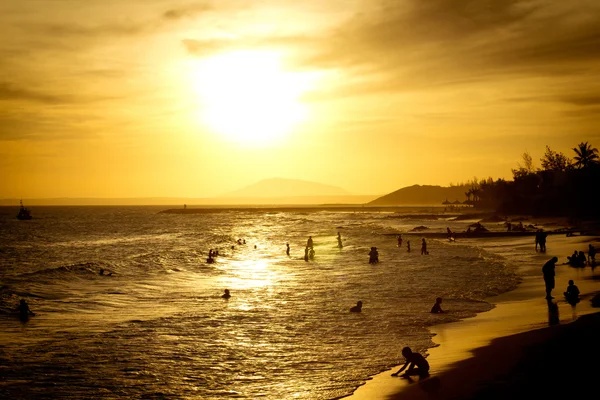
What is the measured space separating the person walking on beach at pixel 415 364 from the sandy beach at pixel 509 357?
0.79ft

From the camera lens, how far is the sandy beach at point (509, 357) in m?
11.4

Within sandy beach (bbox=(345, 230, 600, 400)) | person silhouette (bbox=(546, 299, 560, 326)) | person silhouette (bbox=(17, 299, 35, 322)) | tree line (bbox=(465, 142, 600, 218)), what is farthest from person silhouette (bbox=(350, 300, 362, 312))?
tree line (bbox=(465, 142, 600, 218))

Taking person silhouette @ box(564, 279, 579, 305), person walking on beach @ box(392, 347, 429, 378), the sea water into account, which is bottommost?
the sea water

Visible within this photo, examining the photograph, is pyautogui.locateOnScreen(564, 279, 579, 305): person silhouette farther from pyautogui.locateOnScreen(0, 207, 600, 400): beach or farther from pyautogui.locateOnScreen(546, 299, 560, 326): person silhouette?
pyautogui.locateOnScreen(546, 299, 560, 326): person silhouette

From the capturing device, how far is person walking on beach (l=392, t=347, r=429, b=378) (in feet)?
45.4

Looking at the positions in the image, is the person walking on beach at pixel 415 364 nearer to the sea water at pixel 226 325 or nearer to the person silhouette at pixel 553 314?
the sea water at pixel 226 325

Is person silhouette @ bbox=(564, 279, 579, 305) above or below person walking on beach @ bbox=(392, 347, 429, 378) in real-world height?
above

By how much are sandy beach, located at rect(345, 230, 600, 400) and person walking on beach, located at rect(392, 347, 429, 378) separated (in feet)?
0.79

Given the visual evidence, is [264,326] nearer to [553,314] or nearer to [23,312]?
[553,314]

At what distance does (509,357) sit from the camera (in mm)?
13820

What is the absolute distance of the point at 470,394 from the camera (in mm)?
11414

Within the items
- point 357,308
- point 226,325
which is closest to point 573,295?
point 357,308

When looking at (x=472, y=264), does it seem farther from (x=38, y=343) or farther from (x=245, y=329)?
(x=38, y=343)

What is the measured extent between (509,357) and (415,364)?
2393mm
